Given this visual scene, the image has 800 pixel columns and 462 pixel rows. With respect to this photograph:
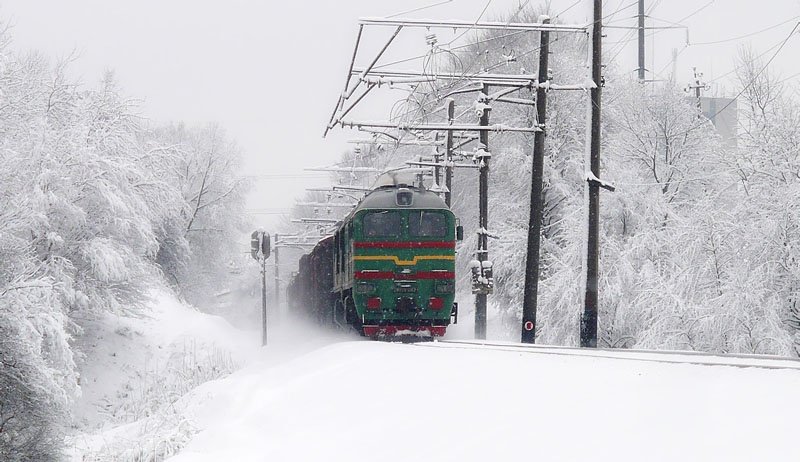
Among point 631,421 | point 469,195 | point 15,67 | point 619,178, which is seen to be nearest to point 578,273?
point 619,178

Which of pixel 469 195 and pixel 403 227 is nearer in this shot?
pixel 403 227

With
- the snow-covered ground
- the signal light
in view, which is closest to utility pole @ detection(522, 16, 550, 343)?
the signal light

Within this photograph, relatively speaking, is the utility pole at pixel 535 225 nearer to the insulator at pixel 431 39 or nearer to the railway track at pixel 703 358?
the insulator at pixel 431 39

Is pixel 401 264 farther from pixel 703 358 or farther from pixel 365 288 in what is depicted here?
pixel 703 358

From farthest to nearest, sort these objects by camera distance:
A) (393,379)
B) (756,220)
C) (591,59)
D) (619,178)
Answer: (619,178) < (756,220) < (591,59) < (393,379)

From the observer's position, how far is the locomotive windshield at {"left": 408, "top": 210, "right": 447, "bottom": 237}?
64.5 ft

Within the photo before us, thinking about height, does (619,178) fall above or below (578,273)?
above

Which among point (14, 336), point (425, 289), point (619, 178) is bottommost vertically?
point (14, 336)

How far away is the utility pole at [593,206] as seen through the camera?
1759 centimetres

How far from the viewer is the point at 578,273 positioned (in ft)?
93.3

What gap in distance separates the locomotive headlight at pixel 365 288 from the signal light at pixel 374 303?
16cm

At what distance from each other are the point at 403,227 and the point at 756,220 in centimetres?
973

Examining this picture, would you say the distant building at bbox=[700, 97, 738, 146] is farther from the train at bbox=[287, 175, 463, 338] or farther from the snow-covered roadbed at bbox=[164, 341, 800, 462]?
the snow-covered roadbed at bbox=[164, 341, 800, 462]

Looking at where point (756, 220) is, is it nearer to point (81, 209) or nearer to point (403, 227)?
point (403, 227)
